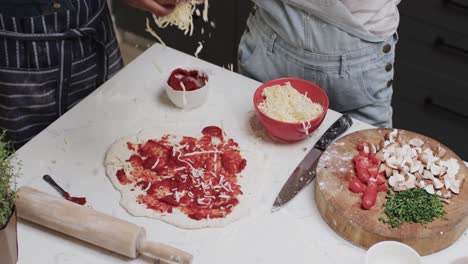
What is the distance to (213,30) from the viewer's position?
2.81m

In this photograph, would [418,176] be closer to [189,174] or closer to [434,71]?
[189,174]

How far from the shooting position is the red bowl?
137 centimetres

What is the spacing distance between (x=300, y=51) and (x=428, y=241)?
2.05 ft

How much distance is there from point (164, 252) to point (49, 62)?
0.74m

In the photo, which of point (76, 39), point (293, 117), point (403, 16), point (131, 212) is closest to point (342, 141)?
point (293, 117)

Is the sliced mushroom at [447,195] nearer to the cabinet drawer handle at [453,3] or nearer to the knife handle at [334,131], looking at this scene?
the knife handle at [334,131]

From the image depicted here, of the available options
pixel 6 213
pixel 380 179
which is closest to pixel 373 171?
pixel 380 179

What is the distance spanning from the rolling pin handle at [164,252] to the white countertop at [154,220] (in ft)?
0.14

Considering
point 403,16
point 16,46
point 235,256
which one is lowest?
point 403,16

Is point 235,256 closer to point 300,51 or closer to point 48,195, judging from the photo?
point 48,195

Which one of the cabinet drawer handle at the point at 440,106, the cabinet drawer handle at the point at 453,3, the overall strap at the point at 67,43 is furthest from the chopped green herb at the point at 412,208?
the cabinet drawer handle at the point at 440,106

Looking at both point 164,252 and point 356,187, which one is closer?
point 164,252

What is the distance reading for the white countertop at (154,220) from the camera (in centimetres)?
118

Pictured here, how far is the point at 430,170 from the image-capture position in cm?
129
